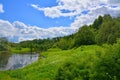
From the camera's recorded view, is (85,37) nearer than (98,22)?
Yes

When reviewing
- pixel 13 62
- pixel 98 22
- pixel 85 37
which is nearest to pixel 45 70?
pixel 13 62

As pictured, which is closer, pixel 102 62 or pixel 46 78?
pixel 102 62

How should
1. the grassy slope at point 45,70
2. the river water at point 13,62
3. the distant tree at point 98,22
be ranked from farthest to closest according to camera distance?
the distant tree at point 98,22 < the river water at point 13,62 < the grassy slope at point 45,70

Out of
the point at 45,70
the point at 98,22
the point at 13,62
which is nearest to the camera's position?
the point at 45,70

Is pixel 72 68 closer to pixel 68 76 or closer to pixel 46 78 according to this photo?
pixel 68 76

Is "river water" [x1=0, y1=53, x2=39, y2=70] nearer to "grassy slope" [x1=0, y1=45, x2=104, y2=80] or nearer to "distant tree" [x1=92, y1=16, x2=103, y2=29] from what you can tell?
"grassy slope" [x1=0, y1=45, x2=104, y2=80]

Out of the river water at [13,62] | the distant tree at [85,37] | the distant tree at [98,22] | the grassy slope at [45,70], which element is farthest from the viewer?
the distant tree at [98,22]

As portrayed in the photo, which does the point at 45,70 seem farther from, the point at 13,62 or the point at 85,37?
the point at 85,37

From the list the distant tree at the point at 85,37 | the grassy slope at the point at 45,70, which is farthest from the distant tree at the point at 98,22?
the grassy slope at the point at 45,70

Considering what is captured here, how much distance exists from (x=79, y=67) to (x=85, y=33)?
271ft

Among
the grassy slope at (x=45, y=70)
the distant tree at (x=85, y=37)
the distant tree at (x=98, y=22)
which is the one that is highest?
the distant tree at (x=98, y=22)

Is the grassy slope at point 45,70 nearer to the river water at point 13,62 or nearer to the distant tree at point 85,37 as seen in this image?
the river water at point 13,62

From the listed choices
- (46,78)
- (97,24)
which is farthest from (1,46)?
(46,78)

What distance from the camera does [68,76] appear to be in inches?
1163
